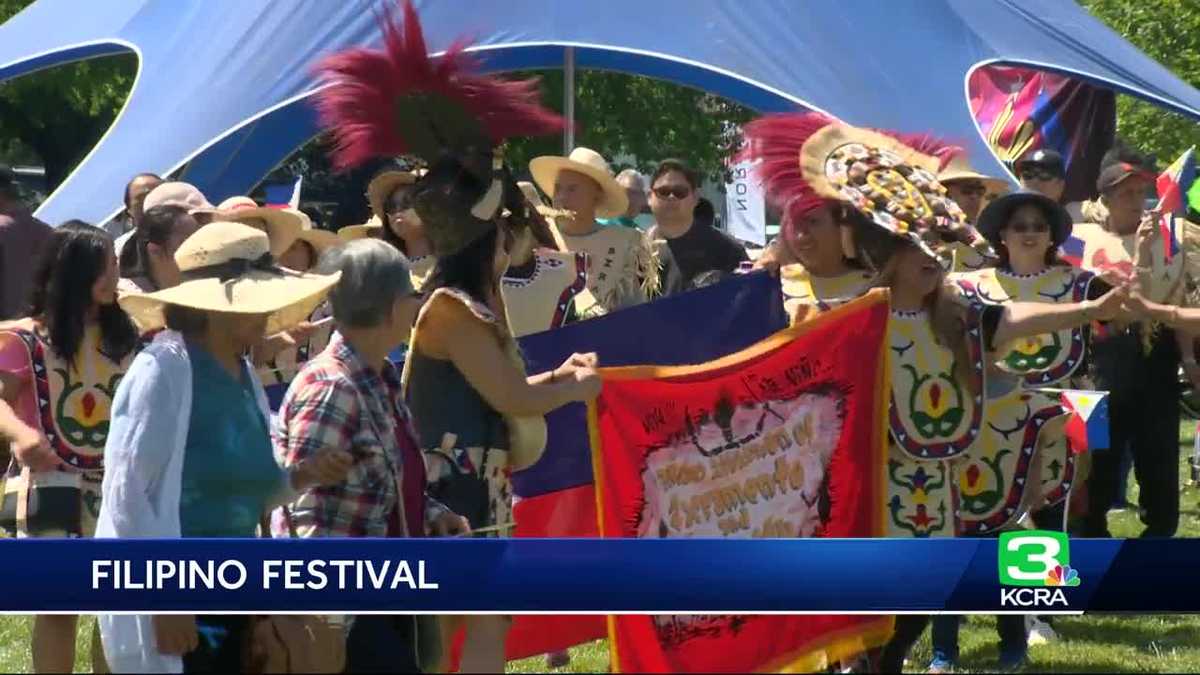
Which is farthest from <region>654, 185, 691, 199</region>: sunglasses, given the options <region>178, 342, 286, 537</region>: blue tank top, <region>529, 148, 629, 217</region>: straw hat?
<region>178, 342, 286, 537</region>: blue tank top

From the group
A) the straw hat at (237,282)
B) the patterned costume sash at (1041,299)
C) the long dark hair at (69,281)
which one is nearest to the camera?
the straw hat at (237,282)

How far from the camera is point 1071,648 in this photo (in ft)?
25.4

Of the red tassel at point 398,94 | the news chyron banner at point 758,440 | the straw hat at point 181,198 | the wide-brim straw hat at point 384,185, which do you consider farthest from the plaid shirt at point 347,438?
the wide-brim straw hat at point 384,185

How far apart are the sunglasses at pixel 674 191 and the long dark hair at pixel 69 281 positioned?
4322 mm

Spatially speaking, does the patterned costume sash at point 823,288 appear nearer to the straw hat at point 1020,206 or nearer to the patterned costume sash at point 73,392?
the straw hat at point 1020,206

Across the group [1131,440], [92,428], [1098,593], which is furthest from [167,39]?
[1098,593]

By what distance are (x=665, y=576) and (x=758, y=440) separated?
0.56 meters

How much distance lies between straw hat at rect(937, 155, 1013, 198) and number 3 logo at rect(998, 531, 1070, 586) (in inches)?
121

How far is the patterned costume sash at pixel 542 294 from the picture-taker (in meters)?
8.05

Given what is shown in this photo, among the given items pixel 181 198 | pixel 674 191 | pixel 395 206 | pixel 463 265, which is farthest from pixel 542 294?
pixel 463 265

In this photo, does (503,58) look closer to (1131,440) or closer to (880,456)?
(1131,440)

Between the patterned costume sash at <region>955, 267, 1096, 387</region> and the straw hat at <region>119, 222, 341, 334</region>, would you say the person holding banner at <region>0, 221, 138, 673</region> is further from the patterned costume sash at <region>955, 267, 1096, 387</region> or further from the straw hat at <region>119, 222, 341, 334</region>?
the patterned costume sash at <region>955, 267, 1096, 387</region>

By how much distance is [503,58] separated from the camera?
11.5 meters

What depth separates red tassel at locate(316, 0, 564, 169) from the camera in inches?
222
